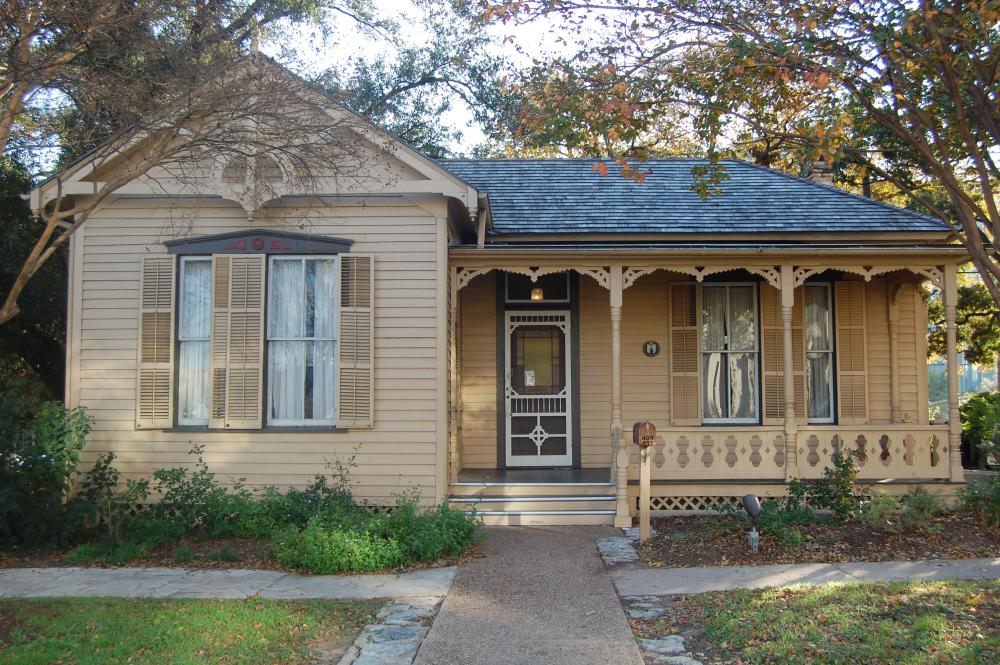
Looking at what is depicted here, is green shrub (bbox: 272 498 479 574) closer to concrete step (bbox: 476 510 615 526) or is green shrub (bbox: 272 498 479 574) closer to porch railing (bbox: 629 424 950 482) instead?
concrete step (bbox: 476 510 615 526)

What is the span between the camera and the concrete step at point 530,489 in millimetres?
10180

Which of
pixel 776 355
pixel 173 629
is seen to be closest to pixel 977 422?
pixel 776 355

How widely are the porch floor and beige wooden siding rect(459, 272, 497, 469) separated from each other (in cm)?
37

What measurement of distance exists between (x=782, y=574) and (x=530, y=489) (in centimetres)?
349

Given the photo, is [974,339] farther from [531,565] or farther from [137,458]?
[137,458]

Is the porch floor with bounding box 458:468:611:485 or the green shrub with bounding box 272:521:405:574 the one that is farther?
the porch floor with bounding box 458:468:611:485

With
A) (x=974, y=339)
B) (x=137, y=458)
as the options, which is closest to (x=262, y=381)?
(x=137, y=458)

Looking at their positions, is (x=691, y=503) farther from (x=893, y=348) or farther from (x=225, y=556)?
(x=225, y=556)

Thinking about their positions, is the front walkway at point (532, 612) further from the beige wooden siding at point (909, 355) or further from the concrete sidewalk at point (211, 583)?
the beige wooden siding at point (909, 355)

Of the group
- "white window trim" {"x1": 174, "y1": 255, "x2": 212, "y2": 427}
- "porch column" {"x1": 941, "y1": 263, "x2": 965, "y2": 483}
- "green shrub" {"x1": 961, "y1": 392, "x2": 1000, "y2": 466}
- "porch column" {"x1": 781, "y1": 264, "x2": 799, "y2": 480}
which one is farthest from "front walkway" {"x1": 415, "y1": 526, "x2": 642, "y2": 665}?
"green shrub" {"x1": 961, "y1": 392, "x2": 1000, "y2": 466}

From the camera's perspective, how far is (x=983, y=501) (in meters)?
9.60

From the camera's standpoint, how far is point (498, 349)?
12.0 metres

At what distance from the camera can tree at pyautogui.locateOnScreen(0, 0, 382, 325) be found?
294 inches

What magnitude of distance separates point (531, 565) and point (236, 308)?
4769 millimetres
